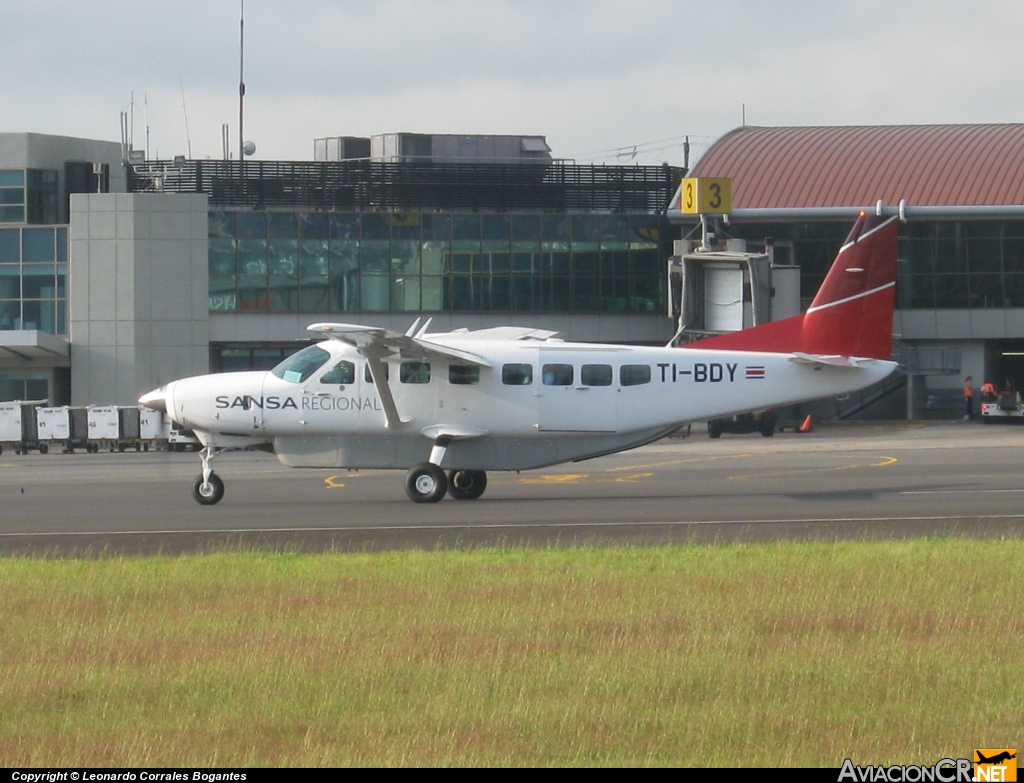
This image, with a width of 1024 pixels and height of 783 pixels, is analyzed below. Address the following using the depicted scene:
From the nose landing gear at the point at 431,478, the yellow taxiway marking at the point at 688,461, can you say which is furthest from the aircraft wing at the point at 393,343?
the yellow taxiway marking at the point at 688,461

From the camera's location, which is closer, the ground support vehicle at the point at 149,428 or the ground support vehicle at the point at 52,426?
the ground support vehicle at the point at 52,426

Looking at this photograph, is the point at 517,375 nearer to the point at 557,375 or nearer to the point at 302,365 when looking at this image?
the point at 557,375

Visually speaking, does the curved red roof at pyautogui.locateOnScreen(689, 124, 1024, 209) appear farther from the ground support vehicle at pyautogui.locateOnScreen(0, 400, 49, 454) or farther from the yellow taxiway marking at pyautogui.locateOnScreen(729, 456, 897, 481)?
the ground support vehicle at pyautogui.locateOnScreen(0, 400, 49, 454)

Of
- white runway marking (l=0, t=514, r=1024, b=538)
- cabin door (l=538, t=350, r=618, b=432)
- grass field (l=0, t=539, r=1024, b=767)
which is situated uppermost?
cabin door (l=538, t=350, r=618, b=432)

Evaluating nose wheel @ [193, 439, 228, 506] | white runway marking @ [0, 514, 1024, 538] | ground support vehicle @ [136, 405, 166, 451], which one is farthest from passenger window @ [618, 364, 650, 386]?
ground support vehicle @ [136, 405, 166, 451]

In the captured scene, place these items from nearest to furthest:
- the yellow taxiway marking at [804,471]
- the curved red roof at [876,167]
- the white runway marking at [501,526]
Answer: the white runway marking at [501,526] → the yellow taxiway marking at [804,471] → the curved red roof at [876,167]

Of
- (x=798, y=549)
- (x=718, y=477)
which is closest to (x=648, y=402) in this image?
(x=718, y=477)

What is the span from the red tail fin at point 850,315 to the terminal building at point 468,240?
32.8 meters

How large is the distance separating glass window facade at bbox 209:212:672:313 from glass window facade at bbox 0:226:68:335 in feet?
19.7

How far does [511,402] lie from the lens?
2236 cm

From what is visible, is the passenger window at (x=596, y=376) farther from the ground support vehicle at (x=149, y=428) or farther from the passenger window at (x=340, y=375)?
the ground support vehicle at (x=149, y=428)

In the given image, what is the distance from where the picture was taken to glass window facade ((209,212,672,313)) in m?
55.6

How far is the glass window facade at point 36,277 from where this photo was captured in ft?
180

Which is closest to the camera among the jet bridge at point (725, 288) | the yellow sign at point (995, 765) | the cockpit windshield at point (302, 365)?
the yellow sign at point (995, 765)
